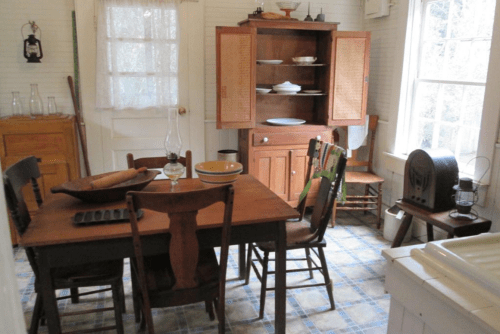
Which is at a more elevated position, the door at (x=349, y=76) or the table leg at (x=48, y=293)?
the door at (x=349, y=76)

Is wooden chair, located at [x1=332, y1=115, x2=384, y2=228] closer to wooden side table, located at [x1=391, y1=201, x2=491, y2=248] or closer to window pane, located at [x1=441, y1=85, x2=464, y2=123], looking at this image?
window pane, located at [x1=441, y1=85, x2=464, y2=123]

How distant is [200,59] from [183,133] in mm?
764

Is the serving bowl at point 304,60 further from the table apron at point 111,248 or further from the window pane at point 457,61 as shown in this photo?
the table apron at point 111,248

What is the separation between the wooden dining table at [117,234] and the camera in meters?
1.83

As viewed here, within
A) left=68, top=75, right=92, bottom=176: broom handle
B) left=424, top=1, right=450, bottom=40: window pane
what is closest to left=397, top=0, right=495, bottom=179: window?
left=424, top=1, right=450, bottom=40: window pane

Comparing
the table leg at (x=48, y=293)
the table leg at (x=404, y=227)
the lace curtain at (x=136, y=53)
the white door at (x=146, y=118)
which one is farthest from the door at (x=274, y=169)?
the table leg at (x=48, y=293)

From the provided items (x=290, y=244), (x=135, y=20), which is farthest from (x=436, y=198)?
(x=135, y=20)

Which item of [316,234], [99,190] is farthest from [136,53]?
[316,234]

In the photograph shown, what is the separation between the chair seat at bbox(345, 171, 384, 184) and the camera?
13.1 ft

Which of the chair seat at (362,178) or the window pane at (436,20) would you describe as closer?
the window pane at (436,20)

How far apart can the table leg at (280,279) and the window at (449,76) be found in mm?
1978

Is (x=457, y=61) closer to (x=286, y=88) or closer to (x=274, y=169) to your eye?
(x=286, y=88)

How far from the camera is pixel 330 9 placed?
4.50 meters

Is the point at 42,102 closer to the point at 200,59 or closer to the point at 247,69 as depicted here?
the point at 200,59
